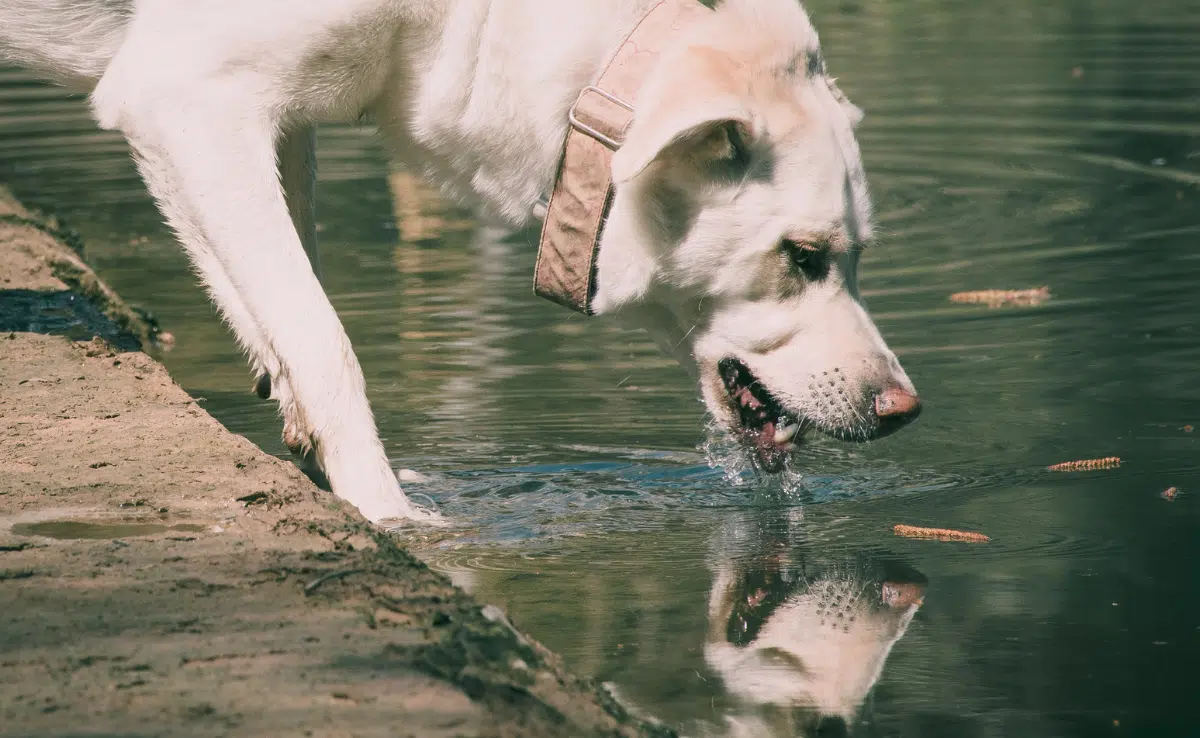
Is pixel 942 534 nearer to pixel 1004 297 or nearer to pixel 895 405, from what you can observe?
pixel 895 405

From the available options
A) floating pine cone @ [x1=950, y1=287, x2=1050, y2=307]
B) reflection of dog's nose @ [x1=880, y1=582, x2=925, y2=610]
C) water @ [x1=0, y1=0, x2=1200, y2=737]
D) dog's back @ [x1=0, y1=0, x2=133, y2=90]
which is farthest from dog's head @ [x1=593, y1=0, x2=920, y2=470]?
floating pine cone @ [x1=950, y1=287, x2=1050, y2=307]

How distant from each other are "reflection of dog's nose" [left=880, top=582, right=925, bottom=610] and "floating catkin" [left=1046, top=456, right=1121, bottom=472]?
46.7 inches

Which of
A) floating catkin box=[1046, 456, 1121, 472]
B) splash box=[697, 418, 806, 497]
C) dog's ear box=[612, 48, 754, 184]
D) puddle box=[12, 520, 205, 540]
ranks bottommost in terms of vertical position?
splash box=[697, 418, 806, 497]

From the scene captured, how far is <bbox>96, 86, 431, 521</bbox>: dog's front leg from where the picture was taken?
4.56 metres

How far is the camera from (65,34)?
17.5ft

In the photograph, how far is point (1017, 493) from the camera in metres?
4.81

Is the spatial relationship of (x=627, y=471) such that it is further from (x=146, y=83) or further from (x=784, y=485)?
(x=146, y=83)

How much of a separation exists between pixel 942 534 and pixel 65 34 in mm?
3106

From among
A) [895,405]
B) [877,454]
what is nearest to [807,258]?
[895,405]

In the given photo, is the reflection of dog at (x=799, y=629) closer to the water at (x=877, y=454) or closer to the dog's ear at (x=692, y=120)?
the water at (x=877, y=454)

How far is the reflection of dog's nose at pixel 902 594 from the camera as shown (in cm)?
389

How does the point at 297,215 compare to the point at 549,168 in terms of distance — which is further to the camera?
the point at 297,215

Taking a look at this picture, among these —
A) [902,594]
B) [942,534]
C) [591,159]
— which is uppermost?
[591,159]

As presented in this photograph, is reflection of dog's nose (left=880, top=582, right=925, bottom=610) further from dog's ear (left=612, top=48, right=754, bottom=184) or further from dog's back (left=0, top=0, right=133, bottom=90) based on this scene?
dog's back (left=0, top=0, right=133, bottom=90)
